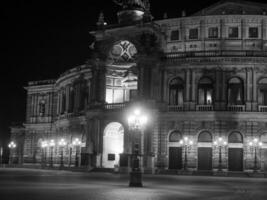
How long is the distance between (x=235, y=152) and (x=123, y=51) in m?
23.0

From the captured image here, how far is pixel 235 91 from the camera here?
67.7m

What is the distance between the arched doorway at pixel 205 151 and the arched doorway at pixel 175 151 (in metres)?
2.53

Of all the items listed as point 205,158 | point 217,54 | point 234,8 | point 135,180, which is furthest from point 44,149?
point 135,180

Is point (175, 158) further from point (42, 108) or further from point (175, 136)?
point (42, 108)

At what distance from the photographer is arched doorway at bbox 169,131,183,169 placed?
222ft

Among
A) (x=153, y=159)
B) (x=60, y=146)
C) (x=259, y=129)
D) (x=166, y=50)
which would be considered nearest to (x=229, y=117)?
(x=259, y=129)

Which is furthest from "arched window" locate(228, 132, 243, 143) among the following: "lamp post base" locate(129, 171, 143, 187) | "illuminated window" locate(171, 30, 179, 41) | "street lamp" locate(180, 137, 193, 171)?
"lamp post base" locate(129, 171, 143, 187)

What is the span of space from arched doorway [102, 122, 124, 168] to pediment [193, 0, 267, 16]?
21.5 meters

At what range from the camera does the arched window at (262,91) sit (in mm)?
67125

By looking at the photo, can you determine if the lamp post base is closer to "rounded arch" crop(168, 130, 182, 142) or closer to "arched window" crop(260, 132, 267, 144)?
"rounded arch" crop(168, 130, 182, 142)

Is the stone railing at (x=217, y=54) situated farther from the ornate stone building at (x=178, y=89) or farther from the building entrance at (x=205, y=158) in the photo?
the building entrance at (x=205, y=158)

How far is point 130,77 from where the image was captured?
3029 inches

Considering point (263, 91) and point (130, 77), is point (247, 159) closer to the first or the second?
point (263, 91)

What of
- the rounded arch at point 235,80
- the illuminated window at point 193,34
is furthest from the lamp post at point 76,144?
the rounded arch at point 235,80
